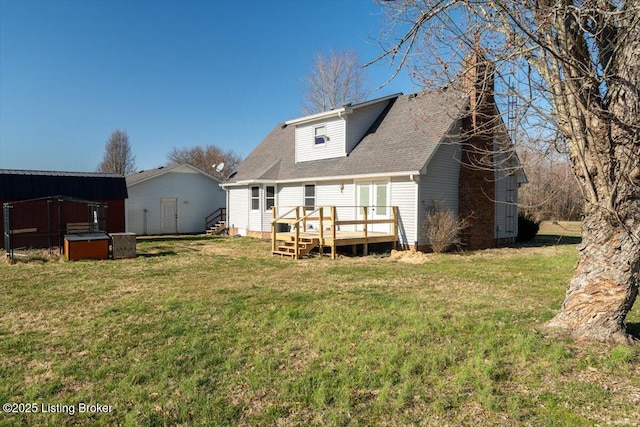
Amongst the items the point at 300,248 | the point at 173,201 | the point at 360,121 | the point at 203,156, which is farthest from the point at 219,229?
the point at 203,156

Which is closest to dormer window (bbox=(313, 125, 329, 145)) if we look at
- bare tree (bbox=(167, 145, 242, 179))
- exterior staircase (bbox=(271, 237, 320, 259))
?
exterior staircase (bbox=(271, 237, 320, 259))

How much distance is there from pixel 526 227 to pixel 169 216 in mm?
19383

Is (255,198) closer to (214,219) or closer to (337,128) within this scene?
(337,128)

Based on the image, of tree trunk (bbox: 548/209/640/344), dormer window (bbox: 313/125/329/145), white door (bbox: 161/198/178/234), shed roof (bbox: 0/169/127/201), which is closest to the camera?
tree trunk (bbox: 548/209/640/344)

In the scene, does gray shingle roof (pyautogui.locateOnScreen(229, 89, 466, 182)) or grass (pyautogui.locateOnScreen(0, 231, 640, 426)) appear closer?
grass (pyautogui.locateOnScreen(0, 231, 640, 426))

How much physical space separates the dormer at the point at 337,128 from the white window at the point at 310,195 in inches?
57.4

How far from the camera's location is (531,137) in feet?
17.6

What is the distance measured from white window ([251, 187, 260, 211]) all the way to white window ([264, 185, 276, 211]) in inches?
22.1

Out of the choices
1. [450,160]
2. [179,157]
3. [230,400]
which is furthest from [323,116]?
[179,157]

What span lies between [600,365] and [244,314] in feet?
15.3

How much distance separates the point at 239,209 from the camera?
21.8m

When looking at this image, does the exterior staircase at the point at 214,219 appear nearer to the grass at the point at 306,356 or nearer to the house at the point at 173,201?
the house at the point at 173,201

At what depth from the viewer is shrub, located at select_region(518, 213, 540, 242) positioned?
18.6 meters

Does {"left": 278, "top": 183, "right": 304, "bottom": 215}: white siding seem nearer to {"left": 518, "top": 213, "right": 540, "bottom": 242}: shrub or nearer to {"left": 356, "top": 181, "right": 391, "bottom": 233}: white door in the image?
{"left": 356, "top": 181, "right": 391, "bottom": 233}: white door
